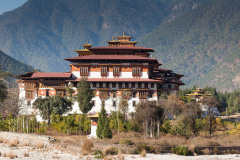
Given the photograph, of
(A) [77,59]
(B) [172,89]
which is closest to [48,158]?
(A) [77,59]

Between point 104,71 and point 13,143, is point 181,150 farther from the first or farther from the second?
point 104,71

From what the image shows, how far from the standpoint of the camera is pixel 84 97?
6950cm

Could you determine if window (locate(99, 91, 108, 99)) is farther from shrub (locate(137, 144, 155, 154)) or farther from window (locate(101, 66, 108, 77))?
shrub (locate(137, 144, 155, 154))

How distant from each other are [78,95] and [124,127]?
47.8 ft

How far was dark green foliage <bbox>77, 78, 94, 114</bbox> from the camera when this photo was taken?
2712 inches

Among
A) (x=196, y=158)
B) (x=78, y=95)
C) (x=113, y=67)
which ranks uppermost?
(x=113, y=67)

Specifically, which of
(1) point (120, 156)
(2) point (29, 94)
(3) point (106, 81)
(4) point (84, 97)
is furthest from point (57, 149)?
(2) point (29, 94)

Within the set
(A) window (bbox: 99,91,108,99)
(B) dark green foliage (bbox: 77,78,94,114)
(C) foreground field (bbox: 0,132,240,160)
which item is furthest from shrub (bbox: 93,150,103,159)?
(A) window (bbox: 99,91,108,99)

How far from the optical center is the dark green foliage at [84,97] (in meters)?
68.9

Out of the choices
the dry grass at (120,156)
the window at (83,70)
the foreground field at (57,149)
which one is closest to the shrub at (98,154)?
the foreground field at (57,149)

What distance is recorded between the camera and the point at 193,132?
5628cm

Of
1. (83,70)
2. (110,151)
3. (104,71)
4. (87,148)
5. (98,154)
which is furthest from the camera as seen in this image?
(83,70)

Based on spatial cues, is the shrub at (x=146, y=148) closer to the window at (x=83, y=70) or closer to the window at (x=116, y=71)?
the window at (x=116, y=71)

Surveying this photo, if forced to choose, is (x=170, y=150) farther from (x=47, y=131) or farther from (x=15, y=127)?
(x=15, y=127)
